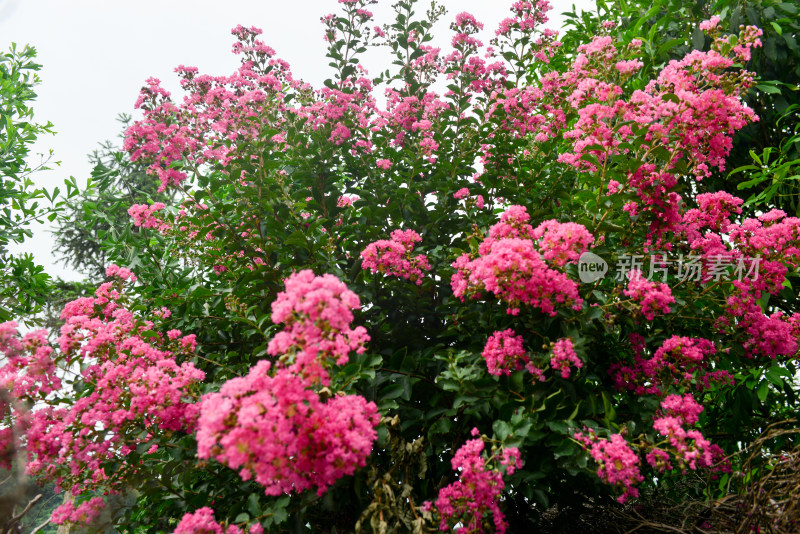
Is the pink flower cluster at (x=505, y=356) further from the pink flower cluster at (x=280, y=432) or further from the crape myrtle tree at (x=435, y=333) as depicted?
the pink flower cluster at (x=280, y=432)

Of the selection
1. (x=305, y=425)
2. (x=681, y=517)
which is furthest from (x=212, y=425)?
(x=681, y=517)

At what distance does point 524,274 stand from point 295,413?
0.90 metres

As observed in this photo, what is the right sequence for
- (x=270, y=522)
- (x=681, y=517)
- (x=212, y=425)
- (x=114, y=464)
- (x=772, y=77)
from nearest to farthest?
(x=212, y=425) < (x=270, y=522) < (x=114, y=464) < (x=681, y=517) < (x=772, y=77)

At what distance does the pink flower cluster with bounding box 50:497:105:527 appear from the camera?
1909 millimetres

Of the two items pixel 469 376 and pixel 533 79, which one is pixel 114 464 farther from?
pixel 533 79

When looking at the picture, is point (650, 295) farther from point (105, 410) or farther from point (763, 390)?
point (105, 410)

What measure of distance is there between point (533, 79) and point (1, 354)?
3928 mm

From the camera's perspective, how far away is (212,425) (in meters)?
1.26

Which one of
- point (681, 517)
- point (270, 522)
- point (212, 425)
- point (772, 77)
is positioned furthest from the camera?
point (772, 77)

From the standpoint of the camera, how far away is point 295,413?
4.17 ft

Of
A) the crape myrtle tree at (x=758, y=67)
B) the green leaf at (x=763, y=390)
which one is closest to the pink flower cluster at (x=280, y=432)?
the green leaf at (x=763, y=390)

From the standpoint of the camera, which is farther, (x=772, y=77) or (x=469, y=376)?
(x=772, y=77)

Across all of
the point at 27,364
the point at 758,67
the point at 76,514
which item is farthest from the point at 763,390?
the point at 27,364

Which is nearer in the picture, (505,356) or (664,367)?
(505,356)
